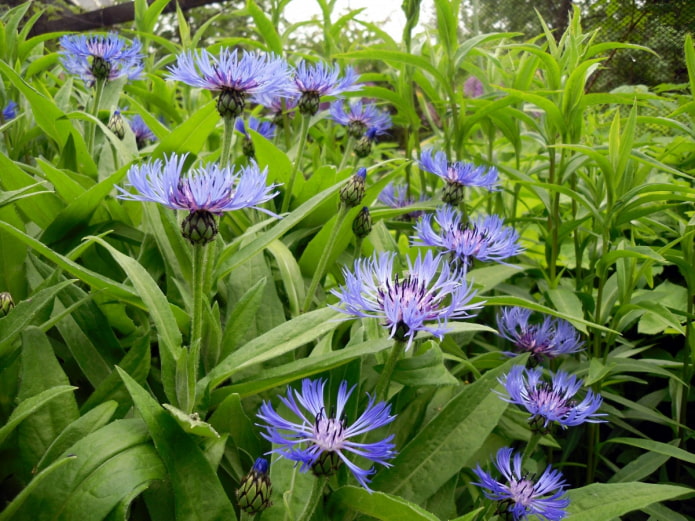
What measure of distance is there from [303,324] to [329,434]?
18 cm

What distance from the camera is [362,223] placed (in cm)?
98

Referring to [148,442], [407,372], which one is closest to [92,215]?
[148,442]

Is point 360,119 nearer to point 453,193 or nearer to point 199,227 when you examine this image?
point 453,193

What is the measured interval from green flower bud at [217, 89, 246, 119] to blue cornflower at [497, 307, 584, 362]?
0.57m

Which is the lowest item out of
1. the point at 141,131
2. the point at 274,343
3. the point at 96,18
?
the point at 274,343

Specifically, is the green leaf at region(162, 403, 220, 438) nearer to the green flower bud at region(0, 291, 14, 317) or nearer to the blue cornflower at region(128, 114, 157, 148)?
the green flower bud at region(0, 291, 14, 317)

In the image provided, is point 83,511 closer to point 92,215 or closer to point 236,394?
point 236,394

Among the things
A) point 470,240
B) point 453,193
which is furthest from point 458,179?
point 470,240

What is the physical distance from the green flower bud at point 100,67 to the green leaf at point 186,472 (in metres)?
0.83

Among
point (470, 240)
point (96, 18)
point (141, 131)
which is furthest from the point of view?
point (96, 18)

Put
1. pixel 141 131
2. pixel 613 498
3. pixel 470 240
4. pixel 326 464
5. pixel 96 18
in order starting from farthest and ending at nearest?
1. pixel 96 18
2. pixel 141 131
3. pixel 470 240
4. pixel 613 498
5. pixel 326 464

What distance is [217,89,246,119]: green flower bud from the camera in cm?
89

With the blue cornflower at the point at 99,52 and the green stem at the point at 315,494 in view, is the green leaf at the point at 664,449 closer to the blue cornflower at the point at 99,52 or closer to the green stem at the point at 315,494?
the green stem at the point at 315,494

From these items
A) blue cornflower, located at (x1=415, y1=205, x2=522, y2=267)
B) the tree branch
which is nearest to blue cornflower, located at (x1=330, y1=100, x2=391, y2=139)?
blue cornflower, located at (x1=415, y1=205, x2=522, y2=267)
